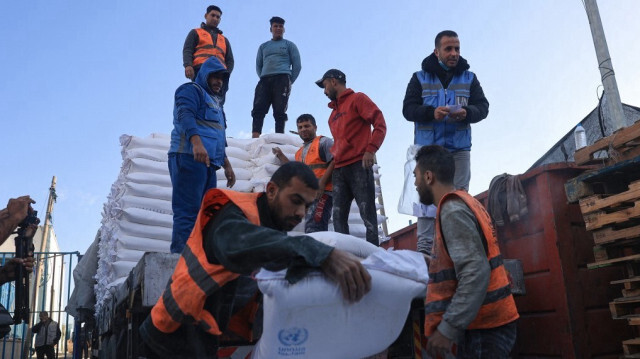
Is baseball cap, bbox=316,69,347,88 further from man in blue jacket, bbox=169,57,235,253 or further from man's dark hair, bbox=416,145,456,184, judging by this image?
man's dark hair, bbox=416,145,456,184

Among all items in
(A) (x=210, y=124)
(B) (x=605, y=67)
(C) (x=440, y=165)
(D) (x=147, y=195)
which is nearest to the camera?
(C) (x=440, y=165)

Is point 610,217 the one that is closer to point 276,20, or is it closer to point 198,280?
point 198,280

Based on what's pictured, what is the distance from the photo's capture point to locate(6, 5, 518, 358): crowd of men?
6.00 feet

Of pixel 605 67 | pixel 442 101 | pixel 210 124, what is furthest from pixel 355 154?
pixel 605 67

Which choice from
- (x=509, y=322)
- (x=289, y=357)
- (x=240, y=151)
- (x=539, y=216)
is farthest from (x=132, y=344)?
(x=240, y=151)

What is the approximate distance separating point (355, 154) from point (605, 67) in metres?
4.71

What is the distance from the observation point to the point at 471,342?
235 centimetres

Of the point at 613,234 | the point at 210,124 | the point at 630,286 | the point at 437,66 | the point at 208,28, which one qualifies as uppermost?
the point at 208,28

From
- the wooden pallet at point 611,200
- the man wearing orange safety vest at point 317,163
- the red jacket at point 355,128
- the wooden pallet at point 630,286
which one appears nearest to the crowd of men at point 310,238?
the red jacket at point 355,128

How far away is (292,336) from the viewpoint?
2.01 meters

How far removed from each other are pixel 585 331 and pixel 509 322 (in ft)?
4.39

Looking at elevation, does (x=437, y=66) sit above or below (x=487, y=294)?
above

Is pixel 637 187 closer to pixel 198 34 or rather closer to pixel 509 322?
pixel 509 322

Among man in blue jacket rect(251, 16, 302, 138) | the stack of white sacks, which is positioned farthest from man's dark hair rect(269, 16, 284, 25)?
the stack of white sacks
